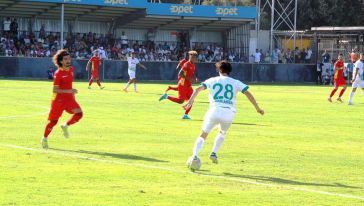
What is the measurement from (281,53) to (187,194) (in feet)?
185

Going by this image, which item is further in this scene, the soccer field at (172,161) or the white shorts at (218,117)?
the white shorts at (218,117)

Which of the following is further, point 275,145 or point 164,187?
point 275,145

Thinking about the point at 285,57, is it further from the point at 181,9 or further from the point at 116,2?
the point at 116,2

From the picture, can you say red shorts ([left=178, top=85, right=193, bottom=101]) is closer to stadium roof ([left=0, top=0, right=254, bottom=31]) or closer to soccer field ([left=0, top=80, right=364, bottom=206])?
soccer field ([left=0, top=80, right=364, bottom=206])

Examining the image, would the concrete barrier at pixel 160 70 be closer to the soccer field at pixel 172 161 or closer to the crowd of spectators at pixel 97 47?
the crowd of spectators at pixel 97 47

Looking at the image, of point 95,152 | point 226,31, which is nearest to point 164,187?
point 95,152

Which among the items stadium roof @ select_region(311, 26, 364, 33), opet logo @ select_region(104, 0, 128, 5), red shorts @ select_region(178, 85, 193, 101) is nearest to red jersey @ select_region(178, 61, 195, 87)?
red shorts @ select_region(178, 85, 193, 101)

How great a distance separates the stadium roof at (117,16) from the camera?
59.6 metres

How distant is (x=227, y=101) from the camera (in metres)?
14.0

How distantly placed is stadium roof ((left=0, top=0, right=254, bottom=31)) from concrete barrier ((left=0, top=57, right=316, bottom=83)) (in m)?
6.24

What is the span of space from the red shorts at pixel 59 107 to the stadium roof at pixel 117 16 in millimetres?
41382

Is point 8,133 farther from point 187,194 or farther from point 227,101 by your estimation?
point 187,194

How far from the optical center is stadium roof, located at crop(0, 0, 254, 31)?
59.6 meters

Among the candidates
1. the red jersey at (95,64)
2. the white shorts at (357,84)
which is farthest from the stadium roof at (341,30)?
the white shorts at (357,84)
